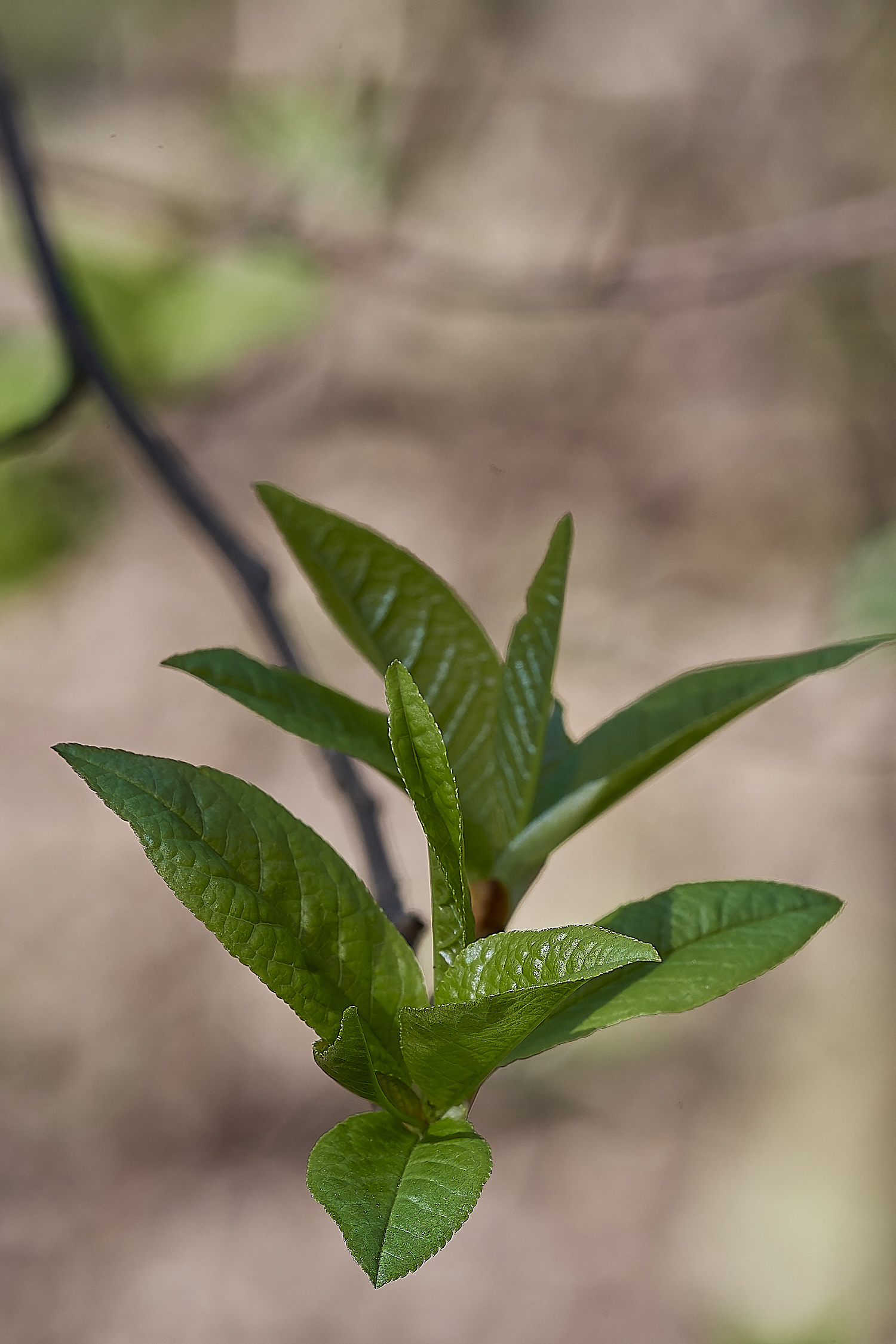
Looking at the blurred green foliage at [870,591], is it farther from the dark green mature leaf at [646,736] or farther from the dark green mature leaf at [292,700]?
the dark green mature leaf at [292,700]

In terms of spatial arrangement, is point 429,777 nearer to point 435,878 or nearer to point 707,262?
point 435,878

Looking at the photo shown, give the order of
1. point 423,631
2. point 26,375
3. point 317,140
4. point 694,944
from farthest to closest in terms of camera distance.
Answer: point 317,140 < point 26,375 < point 423,631 < point 694,944

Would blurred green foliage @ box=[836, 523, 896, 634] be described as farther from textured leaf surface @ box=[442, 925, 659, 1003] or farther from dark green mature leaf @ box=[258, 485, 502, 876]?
textured leaf surface @ box=[442, 925, 659, 1003]

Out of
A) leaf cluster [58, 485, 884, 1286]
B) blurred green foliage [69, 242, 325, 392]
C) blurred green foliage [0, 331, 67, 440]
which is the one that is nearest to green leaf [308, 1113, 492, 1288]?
leaf cluster [58, 485, 884, 1286]

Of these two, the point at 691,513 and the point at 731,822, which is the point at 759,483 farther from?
the point at 731,822

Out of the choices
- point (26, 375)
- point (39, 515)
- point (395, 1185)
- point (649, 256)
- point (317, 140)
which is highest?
point (317, 140)

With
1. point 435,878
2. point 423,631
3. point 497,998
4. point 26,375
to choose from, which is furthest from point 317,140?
point 497,998
